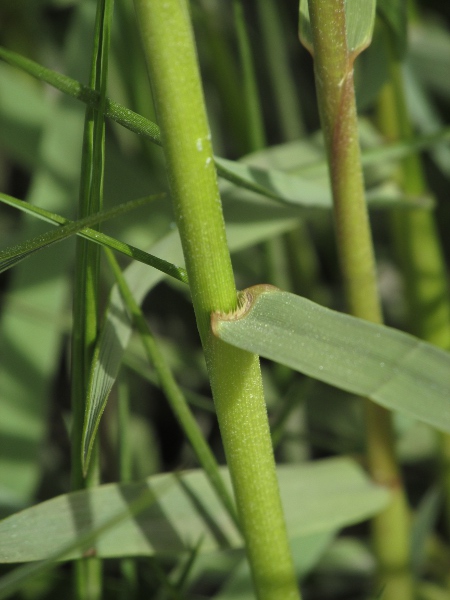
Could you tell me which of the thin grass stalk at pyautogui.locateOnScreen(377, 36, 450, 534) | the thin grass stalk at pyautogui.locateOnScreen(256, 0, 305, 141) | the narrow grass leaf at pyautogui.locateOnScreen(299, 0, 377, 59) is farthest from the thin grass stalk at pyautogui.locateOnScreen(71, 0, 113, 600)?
the thin grass stalk at pyautogui.locateOnScreen(256, 0, 305, 141)

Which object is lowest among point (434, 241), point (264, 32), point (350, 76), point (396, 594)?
point (396, 594)

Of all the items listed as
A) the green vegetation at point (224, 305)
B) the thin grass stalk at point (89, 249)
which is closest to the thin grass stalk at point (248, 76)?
the green vegetation at point (224, 305)

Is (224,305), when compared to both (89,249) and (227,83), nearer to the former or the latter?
(89,249)

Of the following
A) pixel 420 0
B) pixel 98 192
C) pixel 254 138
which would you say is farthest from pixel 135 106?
pixel 420 0

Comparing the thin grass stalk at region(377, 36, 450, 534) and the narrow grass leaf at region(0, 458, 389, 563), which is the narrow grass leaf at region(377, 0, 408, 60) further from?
the narrow grass leaf at region(0, 458, 389, 563)

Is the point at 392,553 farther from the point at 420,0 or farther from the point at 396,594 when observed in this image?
the point at 420,0

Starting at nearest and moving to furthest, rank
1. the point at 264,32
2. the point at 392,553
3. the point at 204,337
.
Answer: the point at 204,337 < the point at 392,553 < the point at 264,32
